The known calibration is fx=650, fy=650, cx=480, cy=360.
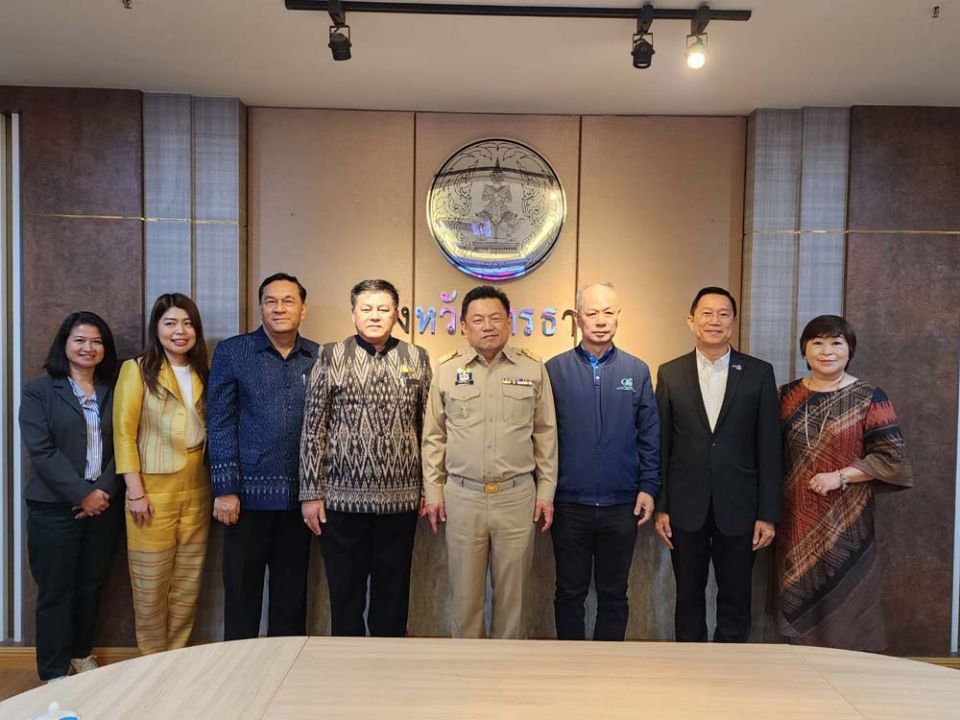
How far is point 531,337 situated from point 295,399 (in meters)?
1.29

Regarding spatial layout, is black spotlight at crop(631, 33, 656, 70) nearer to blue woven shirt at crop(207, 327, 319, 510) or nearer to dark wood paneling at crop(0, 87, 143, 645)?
blue woven shirt at crop(207, 327, 319, 510)

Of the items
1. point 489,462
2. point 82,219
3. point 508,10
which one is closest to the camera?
point 508,10

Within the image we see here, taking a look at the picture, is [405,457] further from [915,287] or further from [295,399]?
[915,287]

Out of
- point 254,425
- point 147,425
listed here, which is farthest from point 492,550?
point 147,425

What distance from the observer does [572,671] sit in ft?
5.20

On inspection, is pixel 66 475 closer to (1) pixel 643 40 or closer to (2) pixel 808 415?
(1) pixel 643 40

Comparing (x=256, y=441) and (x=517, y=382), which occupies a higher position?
(x=517, y=382)

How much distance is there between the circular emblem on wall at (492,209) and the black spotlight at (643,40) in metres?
0.99

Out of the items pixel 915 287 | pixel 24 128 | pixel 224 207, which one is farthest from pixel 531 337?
pixel 24 128

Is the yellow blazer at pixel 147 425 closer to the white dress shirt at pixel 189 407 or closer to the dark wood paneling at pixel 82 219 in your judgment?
the white dress shirt at pixel 189 407

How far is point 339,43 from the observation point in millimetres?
2541

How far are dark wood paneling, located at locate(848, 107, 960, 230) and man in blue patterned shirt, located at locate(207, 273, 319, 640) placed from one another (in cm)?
295

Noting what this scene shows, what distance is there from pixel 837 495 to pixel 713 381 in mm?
739

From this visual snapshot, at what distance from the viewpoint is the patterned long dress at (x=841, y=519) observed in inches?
115
